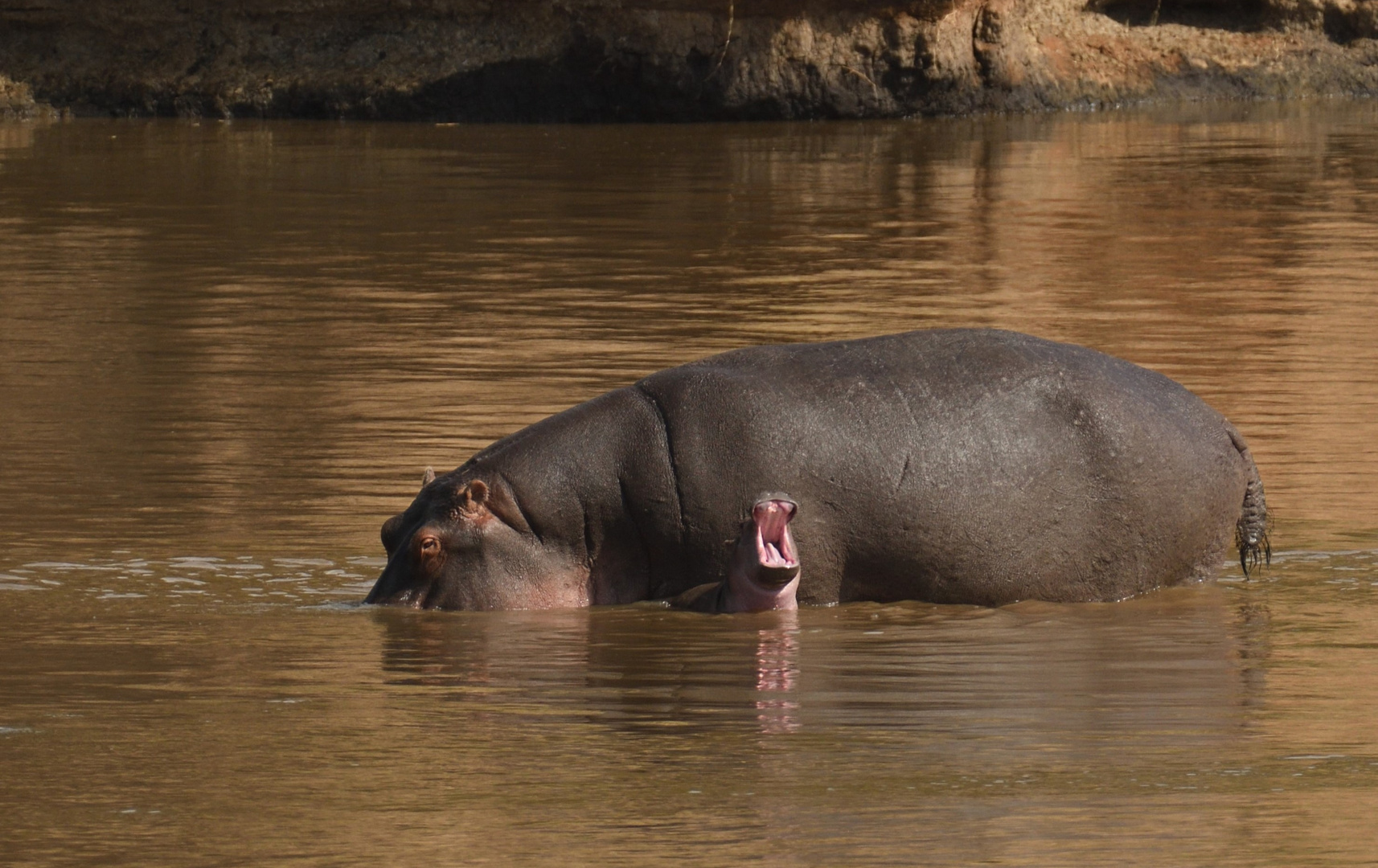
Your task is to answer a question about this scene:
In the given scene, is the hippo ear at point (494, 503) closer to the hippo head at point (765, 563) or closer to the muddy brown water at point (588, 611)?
the muddy brown water at point (588, 611)

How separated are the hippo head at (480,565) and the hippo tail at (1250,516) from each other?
79.3 inches

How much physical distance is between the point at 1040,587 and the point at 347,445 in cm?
311

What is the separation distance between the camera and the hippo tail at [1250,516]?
680 cm

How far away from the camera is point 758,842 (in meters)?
4.13

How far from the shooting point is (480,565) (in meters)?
6.52

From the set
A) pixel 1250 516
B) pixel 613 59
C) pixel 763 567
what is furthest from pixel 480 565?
pixel 613 59

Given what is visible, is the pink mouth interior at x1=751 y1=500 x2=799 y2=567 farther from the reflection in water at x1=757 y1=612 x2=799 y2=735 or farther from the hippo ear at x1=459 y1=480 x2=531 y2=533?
the hippo ear at x1=459 y1=480 x2=531 y2=533

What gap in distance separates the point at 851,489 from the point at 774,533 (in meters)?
0.29

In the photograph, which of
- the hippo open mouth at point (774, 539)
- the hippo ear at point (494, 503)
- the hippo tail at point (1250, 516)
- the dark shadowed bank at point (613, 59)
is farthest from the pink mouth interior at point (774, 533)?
the dark shadowed bank at point (613, 59)

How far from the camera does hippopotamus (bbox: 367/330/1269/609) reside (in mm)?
6410

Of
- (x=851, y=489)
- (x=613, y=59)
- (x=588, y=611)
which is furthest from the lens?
(x=613, y=59)

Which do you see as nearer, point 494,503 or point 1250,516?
point 494,503

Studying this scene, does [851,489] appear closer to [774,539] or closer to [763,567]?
[774,539]

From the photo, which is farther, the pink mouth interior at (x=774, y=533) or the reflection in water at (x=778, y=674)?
the pink mouth interior at (x=774, y=533)
